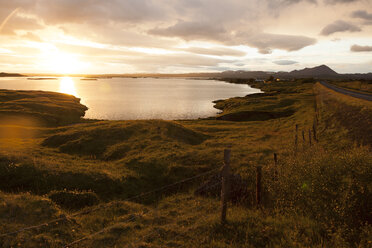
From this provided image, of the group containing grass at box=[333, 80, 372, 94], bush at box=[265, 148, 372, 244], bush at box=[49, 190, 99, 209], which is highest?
grass at box=[333, 80, 372, 94]

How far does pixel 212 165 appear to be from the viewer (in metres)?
23.2

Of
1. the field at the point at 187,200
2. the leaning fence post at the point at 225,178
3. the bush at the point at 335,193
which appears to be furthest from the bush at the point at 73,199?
the bush at the point at 335,193

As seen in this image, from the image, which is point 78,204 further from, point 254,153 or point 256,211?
point 254,153

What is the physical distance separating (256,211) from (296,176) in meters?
2.77

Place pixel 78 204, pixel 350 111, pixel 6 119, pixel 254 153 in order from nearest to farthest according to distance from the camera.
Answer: pixel 78 204, pixel 254 153, pixel 350 111, pixel 6 119

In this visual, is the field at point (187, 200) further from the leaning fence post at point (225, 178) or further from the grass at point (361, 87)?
the grass at point (361, 87)

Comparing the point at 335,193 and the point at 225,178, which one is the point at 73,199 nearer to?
the point at 225,178

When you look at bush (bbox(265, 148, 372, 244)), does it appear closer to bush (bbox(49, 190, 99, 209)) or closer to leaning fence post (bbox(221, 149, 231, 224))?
leaning fence post (bbox(221, 149, 231, 224))

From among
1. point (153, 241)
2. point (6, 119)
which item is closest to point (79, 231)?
point (153, 241)

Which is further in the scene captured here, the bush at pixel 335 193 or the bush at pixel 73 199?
the bush at pixel 73 199

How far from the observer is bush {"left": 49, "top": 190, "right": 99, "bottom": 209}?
15039 millimetres

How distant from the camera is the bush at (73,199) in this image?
592 inches

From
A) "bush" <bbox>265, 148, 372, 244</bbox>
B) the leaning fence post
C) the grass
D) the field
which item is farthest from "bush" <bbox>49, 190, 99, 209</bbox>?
the grass

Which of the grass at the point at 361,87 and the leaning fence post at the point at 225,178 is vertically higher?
the grass at the point at 361,87
